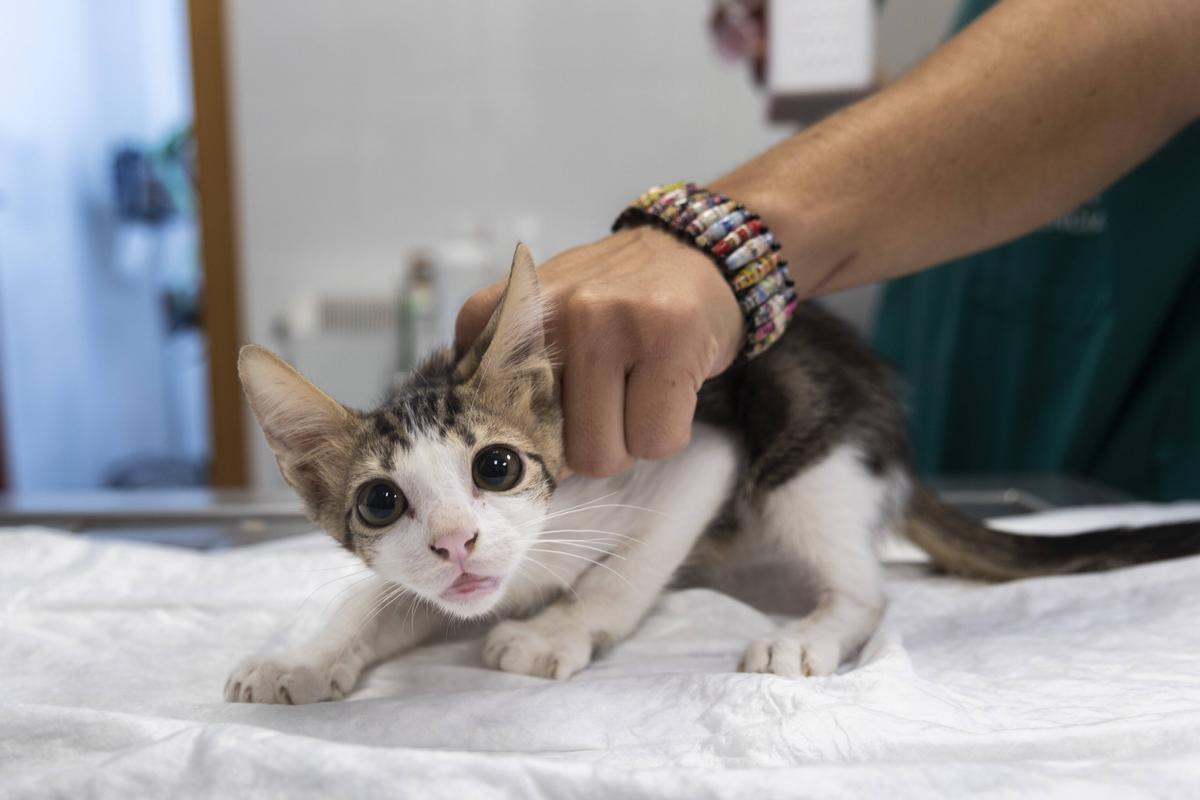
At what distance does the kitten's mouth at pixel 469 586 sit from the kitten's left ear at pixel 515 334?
20 cm

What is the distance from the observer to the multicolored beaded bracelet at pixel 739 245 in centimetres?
82

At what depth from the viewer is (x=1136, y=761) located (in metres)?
0.57

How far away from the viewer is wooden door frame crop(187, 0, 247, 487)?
Answer: 7.77ft

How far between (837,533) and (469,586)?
1.51ft

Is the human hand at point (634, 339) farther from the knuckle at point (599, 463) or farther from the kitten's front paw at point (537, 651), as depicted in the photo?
the kitten's front paw at point (537, 651)

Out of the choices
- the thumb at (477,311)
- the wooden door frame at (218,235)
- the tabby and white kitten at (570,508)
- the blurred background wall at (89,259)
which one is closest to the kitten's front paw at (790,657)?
the tabby and white kitten at (570,508)

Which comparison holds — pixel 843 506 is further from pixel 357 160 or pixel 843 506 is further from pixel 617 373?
pixel 357 160

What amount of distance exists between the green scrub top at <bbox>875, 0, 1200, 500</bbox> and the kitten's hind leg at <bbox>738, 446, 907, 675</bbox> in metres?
0.27

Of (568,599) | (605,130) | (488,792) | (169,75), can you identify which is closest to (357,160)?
(605,130)

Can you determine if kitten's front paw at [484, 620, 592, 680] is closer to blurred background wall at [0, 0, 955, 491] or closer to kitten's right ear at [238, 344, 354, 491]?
kitten's right ear at [238, 344, 354, 491]

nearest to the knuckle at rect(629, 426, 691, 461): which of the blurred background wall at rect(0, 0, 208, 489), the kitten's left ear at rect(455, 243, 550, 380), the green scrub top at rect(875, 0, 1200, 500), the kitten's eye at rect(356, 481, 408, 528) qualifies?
the kitten's left ear at rect(455, 243, 550, 380)

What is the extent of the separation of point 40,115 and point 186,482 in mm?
1555

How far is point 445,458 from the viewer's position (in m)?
0.76

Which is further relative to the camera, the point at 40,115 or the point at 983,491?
the point at 40,115
